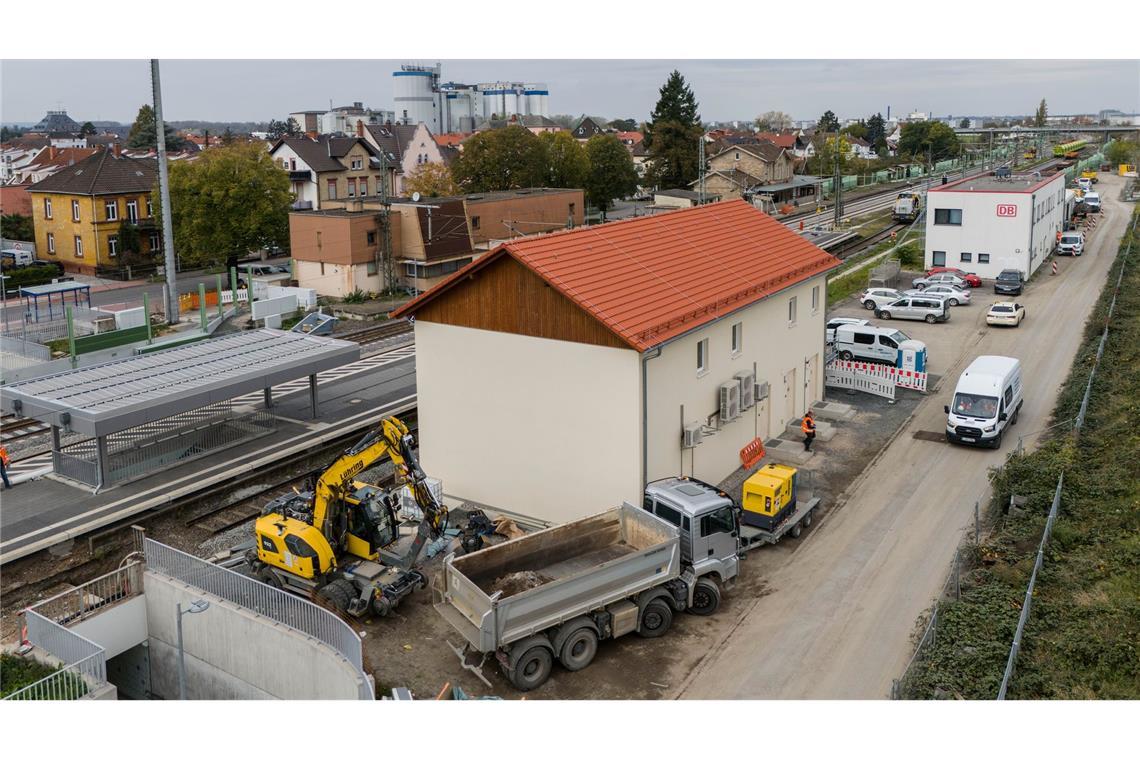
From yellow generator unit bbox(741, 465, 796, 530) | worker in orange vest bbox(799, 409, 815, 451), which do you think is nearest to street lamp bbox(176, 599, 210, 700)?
yellow generator unit bbox(741, 465, 796, 530)

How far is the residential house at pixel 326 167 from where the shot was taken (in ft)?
248

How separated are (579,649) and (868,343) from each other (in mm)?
20908

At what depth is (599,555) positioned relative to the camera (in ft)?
63.1

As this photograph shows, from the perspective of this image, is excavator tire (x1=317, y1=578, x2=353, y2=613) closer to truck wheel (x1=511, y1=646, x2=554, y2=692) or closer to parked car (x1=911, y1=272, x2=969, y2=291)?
truck wheel (x1=511, y1=646, x2=554, y2=692)

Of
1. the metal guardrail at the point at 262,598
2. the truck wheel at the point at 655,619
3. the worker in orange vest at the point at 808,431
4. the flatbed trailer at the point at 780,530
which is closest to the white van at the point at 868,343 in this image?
the worker in orange vest at the point at 808,431

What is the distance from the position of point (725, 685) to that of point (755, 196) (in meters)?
72.5

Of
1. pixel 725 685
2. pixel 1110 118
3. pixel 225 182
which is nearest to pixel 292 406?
pixel 725 685

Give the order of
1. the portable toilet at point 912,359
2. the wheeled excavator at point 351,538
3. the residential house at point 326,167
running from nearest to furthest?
the wheeled excavator at point 351,538 → the portable toilet at point 912,359 → the residential house at point 326,167

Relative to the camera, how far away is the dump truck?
1612 cm

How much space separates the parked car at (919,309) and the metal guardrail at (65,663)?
114 ft

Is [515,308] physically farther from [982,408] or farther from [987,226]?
[987,226]

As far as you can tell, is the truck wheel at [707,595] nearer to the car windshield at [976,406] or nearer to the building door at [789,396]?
the building door at [789,396]

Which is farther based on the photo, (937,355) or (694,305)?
(937,355)

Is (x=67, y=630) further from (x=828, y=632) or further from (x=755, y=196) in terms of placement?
(x=755, y=196)
